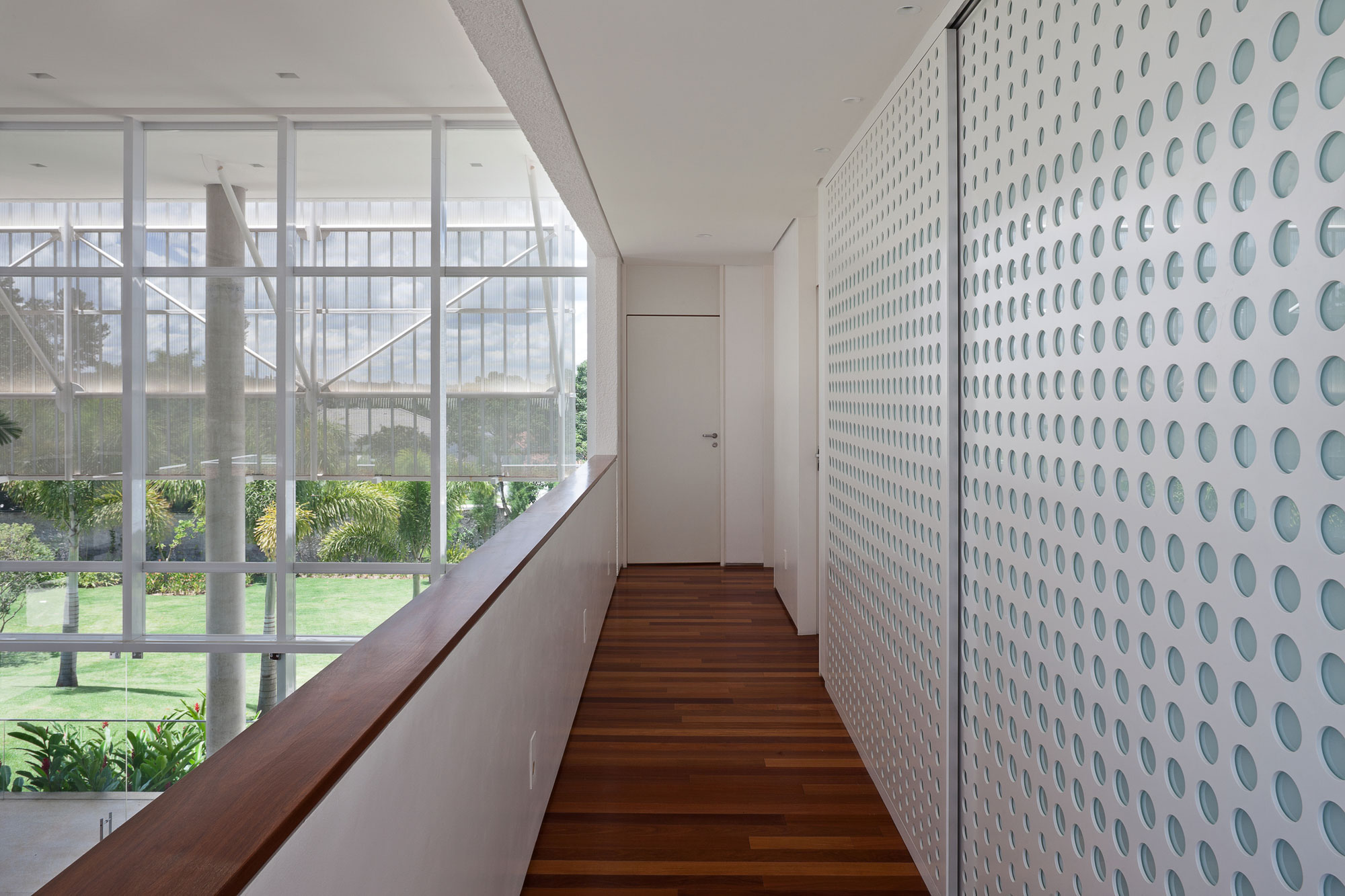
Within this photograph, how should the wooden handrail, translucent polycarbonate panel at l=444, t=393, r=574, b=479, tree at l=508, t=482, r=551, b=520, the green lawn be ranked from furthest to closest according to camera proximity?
tree at l=508, t=482, r=551, b=520 < translucent polycarbonate panel at l=444, t=393, r=574, b=479 < the green lawn < the wooden handrail

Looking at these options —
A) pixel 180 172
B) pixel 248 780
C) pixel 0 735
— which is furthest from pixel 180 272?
pixel 248 780

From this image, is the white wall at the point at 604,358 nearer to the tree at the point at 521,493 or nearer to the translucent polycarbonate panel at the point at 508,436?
the translucent polycarbonate panel at the point at 508,436

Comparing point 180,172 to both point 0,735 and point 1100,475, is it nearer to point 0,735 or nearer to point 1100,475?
point 0,735

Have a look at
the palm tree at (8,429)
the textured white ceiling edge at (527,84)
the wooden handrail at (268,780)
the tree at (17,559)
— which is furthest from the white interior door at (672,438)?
the wooden handrail at (268,780)

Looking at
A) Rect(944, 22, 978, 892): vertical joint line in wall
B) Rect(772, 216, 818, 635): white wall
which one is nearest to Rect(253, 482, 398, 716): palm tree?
Rect(772, 216, 818, 635): white wall

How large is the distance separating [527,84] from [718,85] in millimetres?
660

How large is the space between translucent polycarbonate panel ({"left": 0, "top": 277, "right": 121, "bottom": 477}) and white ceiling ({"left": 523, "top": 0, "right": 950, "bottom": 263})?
11.9 ft

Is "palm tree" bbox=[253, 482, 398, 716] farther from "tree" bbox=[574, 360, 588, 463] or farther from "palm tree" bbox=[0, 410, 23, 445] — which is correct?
"palm tree" bbox=[0, 410, 23, 445]

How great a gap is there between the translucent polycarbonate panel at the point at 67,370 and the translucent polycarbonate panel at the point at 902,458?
4856 millimetres

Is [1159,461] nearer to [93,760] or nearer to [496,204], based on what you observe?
[496,204]

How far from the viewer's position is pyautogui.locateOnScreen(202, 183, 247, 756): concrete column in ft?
16.6

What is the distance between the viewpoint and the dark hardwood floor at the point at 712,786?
2.18 m

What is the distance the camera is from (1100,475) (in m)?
1.29

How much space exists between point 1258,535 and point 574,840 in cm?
208
